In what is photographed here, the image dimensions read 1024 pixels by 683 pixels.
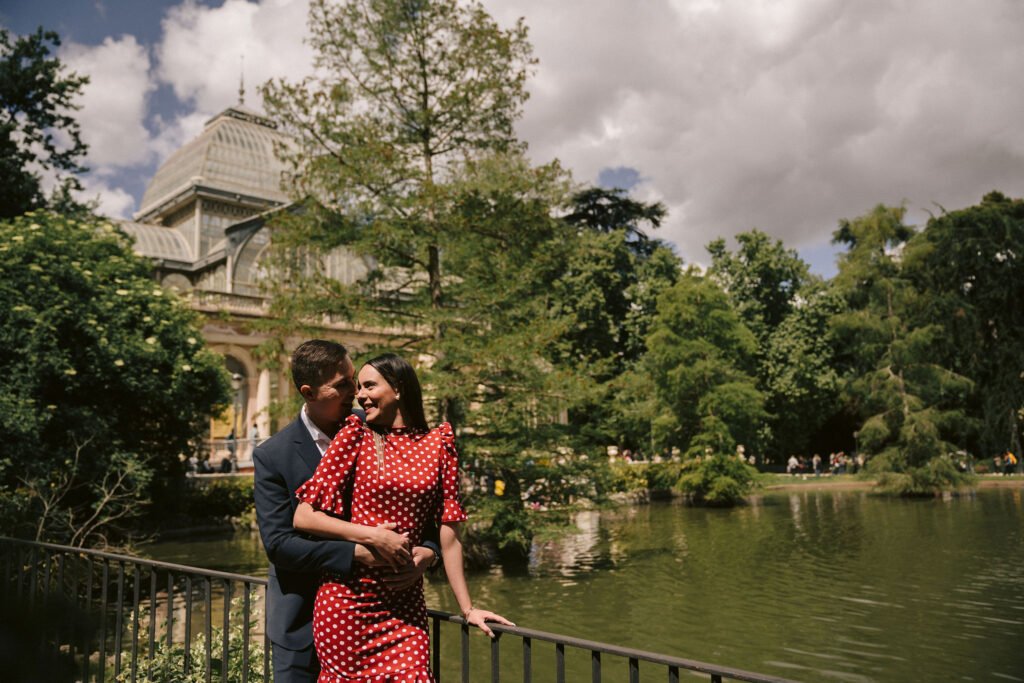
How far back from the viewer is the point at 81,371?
14172 millimetres

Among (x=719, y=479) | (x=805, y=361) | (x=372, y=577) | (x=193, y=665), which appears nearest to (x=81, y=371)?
(x=193, y=665)

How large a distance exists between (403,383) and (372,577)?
654 millimetres

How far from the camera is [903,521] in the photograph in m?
21.8

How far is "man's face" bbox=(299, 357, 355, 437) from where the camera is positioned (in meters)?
2.98

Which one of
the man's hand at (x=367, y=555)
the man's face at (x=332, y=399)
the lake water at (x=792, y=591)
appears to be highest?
the man's face at (x=332, y=399)

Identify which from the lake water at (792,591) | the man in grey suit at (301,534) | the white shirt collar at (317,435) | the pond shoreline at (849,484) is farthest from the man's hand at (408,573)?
the pond shoreline at (849,484)

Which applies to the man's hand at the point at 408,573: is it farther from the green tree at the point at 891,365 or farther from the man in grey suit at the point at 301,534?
the green tree at the point at 891,365

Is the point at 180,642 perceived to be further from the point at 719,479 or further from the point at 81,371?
the point at 719,479

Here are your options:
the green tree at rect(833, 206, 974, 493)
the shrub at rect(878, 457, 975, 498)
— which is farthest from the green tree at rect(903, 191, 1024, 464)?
the shrub at rect(878, 457, 975, 498)

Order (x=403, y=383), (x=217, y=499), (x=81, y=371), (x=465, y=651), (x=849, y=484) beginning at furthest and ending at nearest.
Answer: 1. (x=849, y=484)
2. (x=217, y=499)
3. (x=81, y=371)
4. (x=465, y=651)
5. (x=403, y=383)

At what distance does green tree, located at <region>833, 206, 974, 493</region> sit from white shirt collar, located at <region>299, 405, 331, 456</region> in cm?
2959

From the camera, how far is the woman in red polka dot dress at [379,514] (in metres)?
2.60

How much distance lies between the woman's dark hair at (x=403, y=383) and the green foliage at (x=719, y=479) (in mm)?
26683

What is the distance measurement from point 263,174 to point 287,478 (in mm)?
43537
